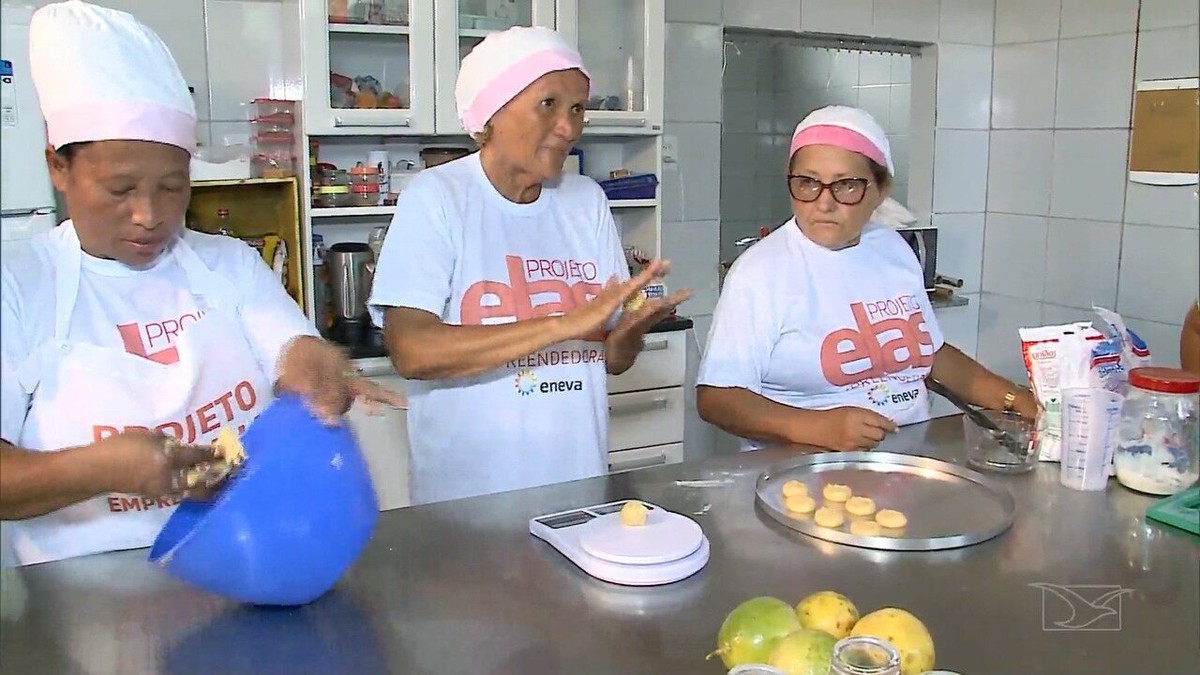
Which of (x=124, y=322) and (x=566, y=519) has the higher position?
(x=124, y=322)

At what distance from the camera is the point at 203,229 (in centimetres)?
262

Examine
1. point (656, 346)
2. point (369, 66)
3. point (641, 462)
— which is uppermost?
point (369, 66)

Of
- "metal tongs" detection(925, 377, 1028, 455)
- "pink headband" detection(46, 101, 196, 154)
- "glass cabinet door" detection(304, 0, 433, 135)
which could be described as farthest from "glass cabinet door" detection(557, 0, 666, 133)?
"pink headband" detection(46, 101, 196, 154)

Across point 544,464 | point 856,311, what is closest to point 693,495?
point 544,464

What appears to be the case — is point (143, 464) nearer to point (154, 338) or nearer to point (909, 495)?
point (154, 338)

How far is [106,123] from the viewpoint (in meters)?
1.00

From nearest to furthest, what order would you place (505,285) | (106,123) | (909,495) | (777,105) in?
(106,123) < (909,495) < (505,285) < (777,105)

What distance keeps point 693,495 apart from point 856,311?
1.92 feet

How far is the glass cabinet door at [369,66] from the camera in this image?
248cm

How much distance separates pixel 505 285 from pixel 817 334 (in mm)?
540

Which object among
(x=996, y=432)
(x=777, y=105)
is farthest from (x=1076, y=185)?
(x=996, y=432)

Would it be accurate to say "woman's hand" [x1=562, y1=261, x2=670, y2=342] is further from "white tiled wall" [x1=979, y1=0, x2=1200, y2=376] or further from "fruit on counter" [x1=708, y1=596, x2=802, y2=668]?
"white tiled wall" [x1=979, y1=0, x2=1200, y2=376]

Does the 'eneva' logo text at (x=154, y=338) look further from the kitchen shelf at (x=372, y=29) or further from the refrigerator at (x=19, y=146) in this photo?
the kitchen shelf at (x=372, y=29)

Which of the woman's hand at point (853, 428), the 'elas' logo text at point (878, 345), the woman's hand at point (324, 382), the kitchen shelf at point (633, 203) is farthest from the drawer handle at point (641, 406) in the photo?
the woman's hand at point (324, 382)
